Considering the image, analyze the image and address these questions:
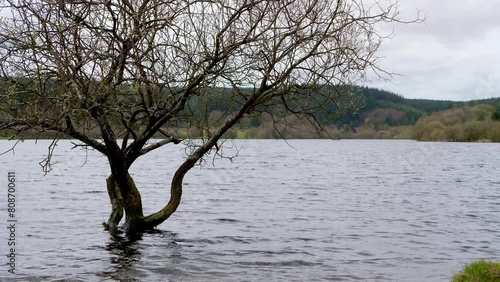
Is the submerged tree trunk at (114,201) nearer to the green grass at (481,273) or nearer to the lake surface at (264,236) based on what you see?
the lake surface at (264,236)

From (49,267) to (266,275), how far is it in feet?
17.4

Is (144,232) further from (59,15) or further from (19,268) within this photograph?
(59,15)

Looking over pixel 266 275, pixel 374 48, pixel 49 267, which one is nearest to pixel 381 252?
pixel 266 275

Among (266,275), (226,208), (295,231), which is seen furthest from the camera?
(226,208)

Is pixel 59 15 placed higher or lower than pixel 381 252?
higher

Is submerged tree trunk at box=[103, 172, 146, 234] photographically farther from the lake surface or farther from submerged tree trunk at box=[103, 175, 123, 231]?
the lake surface

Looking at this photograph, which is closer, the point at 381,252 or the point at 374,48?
the point at 374,48

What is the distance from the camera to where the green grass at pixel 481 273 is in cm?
912

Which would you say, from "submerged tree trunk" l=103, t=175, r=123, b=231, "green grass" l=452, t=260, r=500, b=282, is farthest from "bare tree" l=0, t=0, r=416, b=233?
"green grass" l=452, t=260, r=500, b=282

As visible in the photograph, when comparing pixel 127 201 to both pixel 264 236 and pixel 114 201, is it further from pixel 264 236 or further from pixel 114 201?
pixel 264 236

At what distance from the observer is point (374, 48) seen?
14.5 meters

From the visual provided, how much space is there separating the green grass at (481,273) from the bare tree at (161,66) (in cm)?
636

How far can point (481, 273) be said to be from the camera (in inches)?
366

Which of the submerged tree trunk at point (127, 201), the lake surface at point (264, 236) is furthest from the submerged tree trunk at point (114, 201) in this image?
the lake surface at point (264, 236)
